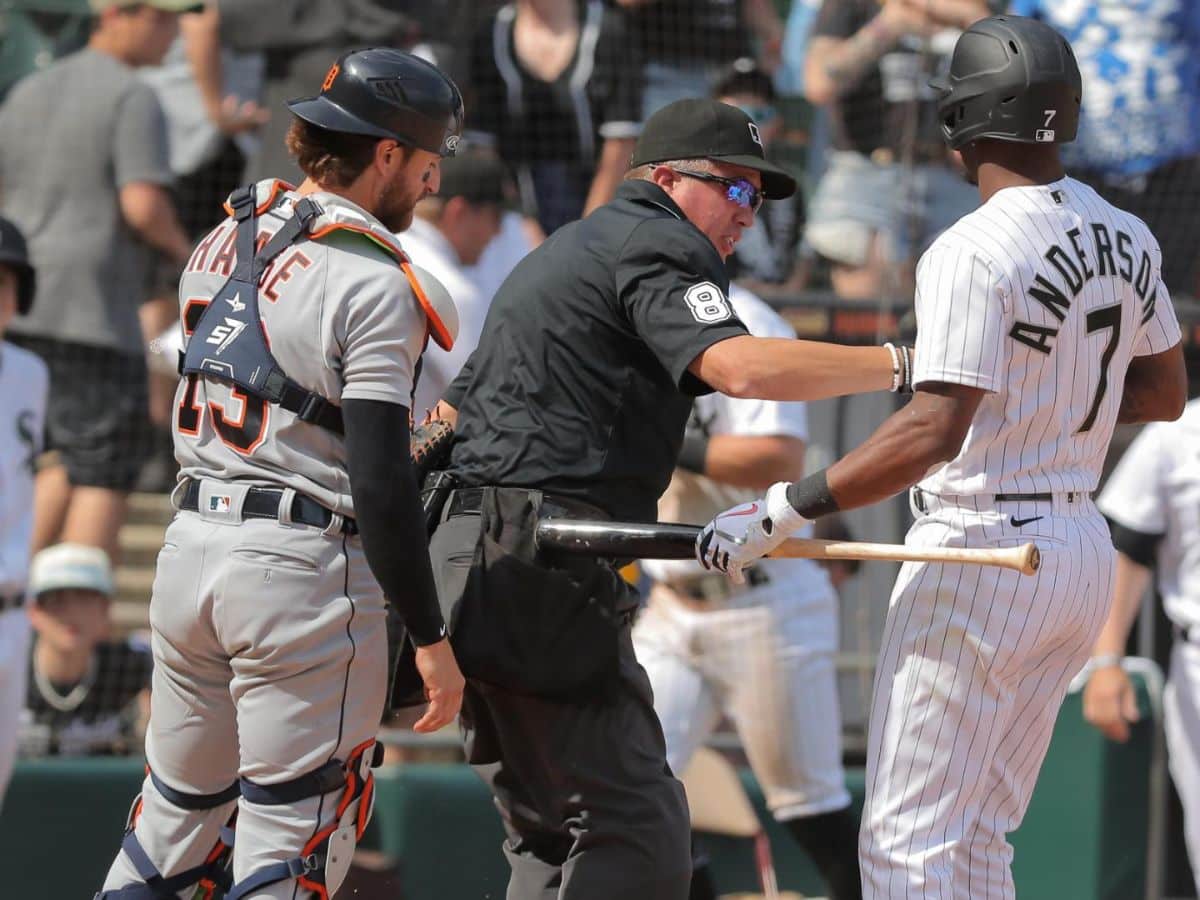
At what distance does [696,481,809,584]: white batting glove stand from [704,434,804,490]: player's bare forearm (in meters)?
1.68

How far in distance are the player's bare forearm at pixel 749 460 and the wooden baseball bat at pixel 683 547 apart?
155cm

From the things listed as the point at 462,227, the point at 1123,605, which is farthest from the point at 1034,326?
the point at 462,227

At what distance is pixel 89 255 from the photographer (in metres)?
7.20

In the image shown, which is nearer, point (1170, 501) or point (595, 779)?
point (595, 779)

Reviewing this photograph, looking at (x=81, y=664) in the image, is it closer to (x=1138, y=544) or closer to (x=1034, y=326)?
(x=1138, y=544)

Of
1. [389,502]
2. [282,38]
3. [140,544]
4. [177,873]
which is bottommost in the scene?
[140,544]

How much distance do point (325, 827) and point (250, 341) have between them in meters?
0.98

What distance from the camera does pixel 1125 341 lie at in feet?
12.2

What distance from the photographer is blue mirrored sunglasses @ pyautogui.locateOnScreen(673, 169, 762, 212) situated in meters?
3.86

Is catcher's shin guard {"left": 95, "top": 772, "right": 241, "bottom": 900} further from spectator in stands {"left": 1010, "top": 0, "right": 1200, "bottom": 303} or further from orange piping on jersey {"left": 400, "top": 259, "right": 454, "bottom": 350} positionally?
spectator in stands {"left": 1010, "top": 0, "right": 1200, "bottom": 303}

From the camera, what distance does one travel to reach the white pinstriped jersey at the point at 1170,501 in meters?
5.52

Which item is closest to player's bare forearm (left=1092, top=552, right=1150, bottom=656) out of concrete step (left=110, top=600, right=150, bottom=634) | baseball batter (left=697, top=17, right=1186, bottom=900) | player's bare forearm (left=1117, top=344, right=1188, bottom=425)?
player's bare forearm (left=1117, top=344, right=1188, bottom=425)

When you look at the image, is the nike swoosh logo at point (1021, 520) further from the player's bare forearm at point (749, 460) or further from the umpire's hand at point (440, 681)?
the player's bare forearm at point (749, 460)

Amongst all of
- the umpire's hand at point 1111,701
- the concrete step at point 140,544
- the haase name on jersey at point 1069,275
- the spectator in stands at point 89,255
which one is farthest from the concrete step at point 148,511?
the haase name on jersey at point 1069,275
